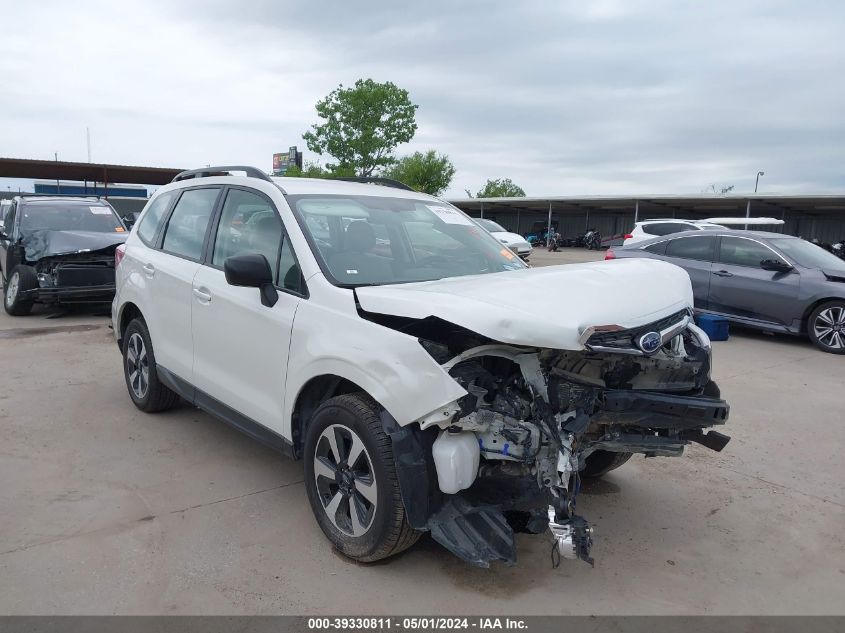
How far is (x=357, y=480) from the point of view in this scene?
Answer: 3.04 meters

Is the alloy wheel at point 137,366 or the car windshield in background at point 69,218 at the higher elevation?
the car windshield in background at point 69,218

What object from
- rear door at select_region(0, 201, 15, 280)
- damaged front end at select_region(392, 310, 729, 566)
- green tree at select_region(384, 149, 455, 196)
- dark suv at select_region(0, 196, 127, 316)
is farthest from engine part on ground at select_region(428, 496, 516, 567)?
green tree at select_region(384, 149, 455, 196)

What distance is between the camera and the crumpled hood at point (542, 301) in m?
2.62

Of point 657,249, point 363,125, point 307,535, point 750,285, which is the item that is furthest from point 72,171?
point 307,535

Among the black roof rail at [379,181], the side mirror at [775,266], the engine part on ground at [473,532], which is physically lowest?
the engine part on ground at [473,532]

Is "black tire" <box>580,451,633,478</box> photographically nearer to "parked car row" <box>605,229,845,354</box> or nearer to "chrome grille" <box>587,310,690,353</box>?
"chrome grille" <box>587,310,690,353</box>

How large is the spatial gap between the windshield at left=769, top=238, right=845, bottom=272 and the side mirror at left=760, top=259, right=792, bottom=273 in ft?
0.61

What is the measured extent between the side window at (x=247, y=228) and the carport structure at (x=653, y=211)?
2865 cm

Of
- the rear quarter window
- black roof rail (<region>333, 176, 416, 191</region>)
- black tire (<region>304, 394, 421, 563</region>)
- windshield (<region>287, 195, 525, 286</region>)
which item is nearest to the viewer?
black tire (<region>304, 394, 421, 563</region>)

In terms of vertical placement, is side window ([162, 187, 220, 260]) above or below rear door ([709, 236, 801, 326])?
above

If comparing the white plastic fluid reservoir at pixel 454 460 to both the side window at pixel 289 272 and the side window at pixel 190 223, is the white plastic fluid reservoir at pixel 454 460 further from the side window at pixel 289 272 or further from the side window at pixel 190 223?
the side window at pixel 190 223

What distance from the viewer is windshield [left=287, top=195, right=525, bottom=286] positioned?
352 cm

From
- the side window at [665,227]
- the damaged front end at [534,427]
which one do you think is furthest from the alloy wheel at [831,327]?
the side window at [665,227]

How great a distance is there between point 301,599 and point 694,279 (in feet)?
28.3
